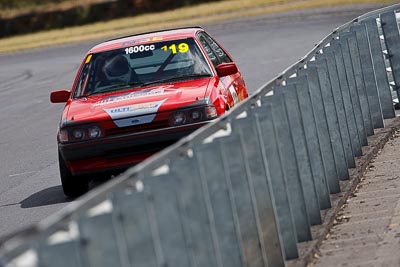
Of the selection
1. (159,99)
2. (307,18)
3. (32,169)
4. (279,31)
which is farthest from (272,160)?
(307,18)

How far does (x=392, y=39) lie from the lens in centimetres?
1603

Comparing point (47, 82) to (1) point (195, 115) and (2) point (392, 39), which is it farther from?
(1) point (195, 115)

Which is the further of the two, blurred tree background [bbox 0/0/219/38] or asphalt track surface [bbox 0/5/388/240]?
blurred tree background [bbox 0/0/219/38]

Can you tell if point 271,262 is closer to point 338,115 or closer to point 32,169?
point 338,115

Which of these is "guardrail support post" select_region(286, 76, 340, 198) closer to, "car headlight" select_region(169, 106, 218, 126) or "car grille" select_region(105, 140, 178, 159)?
"car headlight" select_region(169, 106, 218, 126)

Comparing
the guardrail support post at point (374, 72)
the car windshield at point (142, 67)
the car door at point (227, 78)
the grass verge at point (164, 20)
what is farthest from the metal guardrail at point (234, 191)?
the grass verge at point (164, 20)

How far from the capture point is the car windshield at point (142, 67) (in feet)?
43.3

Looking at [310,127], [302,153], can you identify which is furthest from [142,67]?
[302,153]

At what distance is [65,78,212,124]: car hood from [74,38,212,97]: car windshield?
9.3 inches

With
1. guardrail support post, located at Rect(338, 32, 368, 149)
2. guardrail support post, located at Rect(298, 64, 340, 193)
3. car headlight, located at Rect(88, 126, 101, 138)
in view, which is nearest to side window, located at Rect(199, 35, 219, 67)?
guardrail support post, located at Rect(338, 32, 368, 149)

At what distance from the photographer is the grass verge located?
49.1m

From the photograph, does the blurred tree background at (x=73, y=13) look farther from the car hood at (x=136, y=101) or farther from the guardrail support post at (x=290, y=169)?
the guardrail support post at (x=290, y=169)

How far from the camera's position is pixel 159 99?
40.5 ft

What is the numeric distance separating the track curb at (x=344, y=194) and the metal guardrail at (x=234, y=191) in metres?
0.09
